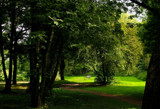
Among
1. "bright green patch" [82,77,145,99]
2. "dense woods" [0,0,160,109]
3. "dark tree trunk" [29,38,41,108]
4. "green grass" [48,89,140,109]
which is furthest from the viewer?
"bright green patch" [82,77,145,99]

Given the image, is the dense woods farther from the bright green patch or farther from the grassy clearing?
the bright green patch

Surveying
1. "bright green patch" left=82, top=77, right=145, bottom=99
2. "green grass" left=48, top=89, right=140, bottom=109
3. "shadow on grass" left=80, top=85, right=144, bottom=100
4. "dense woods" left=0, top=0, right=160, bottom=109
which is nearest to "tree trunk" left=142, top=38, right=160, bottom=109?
"dense woods" left=0, top=0, right=160, bottom=109

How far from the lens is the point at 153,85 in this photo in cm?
251

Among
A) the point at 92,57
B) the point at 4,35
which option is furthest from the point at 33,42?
the point at 92,57

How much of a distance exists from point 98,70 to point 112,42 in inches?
557

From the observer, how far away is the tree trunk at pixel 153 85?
2.44 meters

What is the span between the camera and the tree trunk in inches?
96.2

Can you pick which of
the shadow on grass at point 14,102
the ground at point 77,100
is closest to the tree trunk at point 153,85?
the ground at point 77,100

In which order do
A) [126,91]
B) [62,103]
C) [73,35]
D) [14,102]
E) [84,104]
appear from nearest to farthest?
[73,35]
[14,102]
[84,104]
[62,103]
[126,91]

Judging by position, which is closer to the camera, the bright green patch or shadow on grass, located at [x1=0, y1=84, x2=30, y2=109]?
shadow on grass, located at [x1=0, y1=84, x2=30, y2=109]

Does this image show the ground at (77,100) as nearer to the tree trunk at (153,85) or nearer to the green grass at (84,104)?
the green grass at (84,104)

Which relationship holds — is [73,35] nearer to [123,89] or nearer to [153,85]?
[153,85]

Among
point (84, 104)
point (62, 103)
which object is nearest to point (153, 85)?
point (84, 104)

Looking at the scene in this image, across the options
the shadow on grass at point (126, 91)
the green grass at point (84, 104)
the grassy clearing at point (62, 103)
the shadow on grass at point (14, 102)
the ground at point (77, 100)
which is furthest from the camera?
the shadow on grass at point (126, 91)
